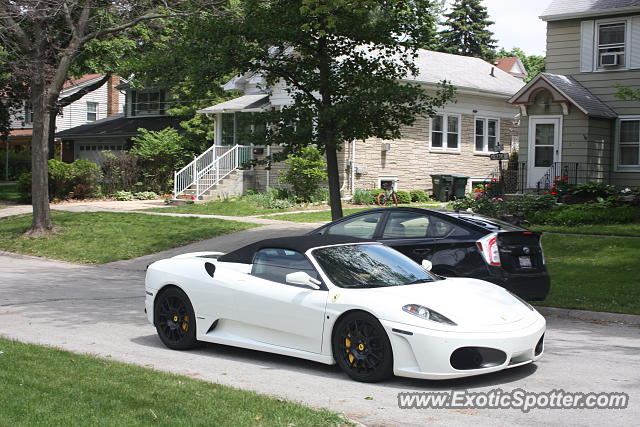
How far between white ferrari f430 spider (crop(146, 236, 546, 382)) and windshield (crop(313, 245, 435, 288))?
1cm

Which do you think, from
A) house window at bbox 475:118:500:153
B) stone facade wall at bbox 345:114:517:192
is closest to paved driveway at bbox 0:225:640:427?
stone facade wall at bbox 345:114:517:192

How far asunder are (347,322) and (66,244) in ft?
49.6

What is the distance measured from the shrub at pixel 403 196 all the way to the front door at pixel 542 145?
6105 millimetres

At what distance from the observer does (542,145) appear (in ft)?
84.6

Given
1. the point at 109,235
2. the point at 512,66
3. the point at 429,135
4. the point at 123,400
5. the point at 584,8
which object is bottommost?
the point at 109,235

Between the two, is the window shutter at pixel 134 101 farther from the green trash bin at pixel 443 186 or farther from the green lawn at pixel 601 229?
the green lawn at pixel 601 229

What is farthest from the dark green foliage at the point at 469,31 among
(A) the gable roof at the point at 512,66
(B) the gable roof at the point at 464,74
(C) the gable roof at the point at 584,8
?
(C) the gable roof at the point at 584,8

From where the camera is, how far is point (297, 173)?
29.2 m

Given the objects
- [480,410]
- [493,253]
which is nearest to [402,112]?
[493,253]

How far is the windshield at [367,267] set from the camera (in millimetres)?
7949

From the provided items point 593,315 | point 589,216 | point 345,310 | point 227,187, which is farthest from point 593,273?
point 227,187

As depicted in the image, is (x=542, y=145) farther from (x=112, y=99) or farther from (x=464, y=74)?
(x=112, y=99)

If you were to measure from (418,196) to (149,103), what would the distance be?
20545 millimetres

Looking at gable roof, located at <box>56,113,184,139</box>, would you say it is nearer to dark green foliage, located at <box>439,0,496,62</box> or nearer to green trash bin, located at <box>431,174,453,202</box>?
green trash bin, located at <box>431,174,453,202</box>
